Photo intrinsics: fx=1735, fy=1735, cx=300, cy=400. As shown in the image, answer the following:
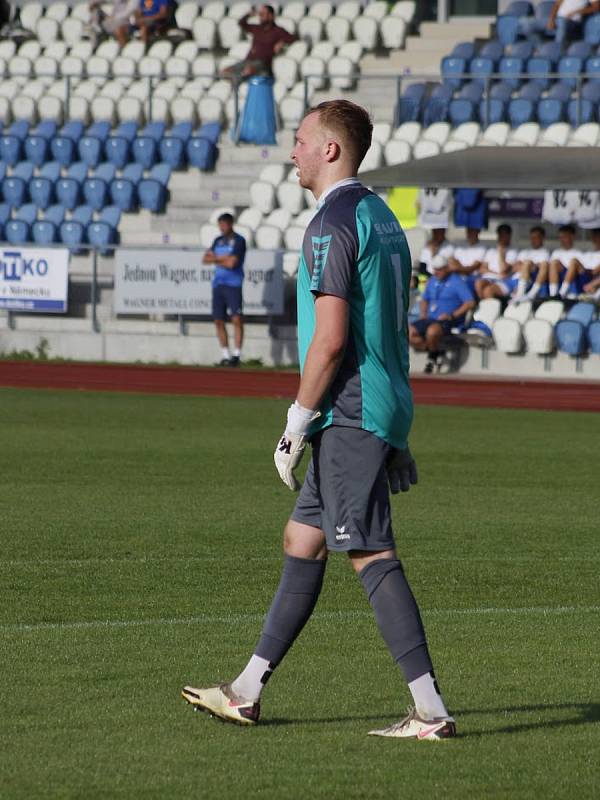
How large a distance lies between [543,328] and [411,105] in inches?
235

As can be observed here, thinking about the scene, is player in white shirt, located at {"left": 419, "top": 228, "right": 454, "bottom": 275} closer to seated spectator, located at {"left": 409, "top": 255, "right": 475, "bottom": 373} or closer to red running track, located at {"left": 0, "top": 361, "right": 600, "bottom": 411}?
seated spectator, located at {"left": 409, "top": 255, "right": 475, "bottom": 373}

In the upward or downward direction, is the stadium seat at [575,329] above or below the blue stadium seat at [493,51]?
below

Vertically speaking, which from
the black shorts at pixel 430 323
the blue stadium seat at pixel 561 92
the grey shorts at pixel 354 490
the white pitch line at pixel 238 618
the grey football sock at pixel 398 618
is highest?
the blue stadium seat at pixel 561 92

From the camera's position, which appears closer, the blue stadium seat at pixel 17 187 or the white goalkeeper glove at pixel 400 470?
the white goalkeeper glove at pixel 400 470

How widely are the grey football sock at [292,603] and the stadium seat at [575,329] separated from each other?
62.1 feet

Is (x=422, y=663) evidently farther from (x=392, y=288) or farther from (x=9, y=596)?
(x=9, y=596)

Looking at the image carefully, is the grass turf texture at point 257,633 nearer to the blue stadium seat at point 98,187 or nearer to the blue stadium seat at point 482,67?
the blue stadium seat at point 482,67

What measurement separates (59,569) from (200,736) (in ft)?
10.8

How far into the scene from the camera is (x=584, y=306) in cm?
2419

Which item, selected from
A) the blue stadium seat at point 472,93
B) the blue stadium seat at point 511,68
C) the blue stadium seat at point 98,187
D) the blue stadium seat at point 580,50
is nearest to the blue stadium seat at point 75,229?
the blue stadium seat at point 98,187

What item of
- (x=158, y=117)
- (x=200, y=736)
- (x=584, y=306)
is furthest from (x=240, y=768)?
(x=158, y=117)

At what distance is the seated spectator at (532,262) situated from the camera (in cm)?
2475

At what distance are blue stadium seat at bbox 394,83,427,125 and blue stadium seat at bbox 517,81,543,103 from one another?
1881mm

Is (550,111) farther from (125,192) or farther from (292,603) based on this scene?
(292,603)
